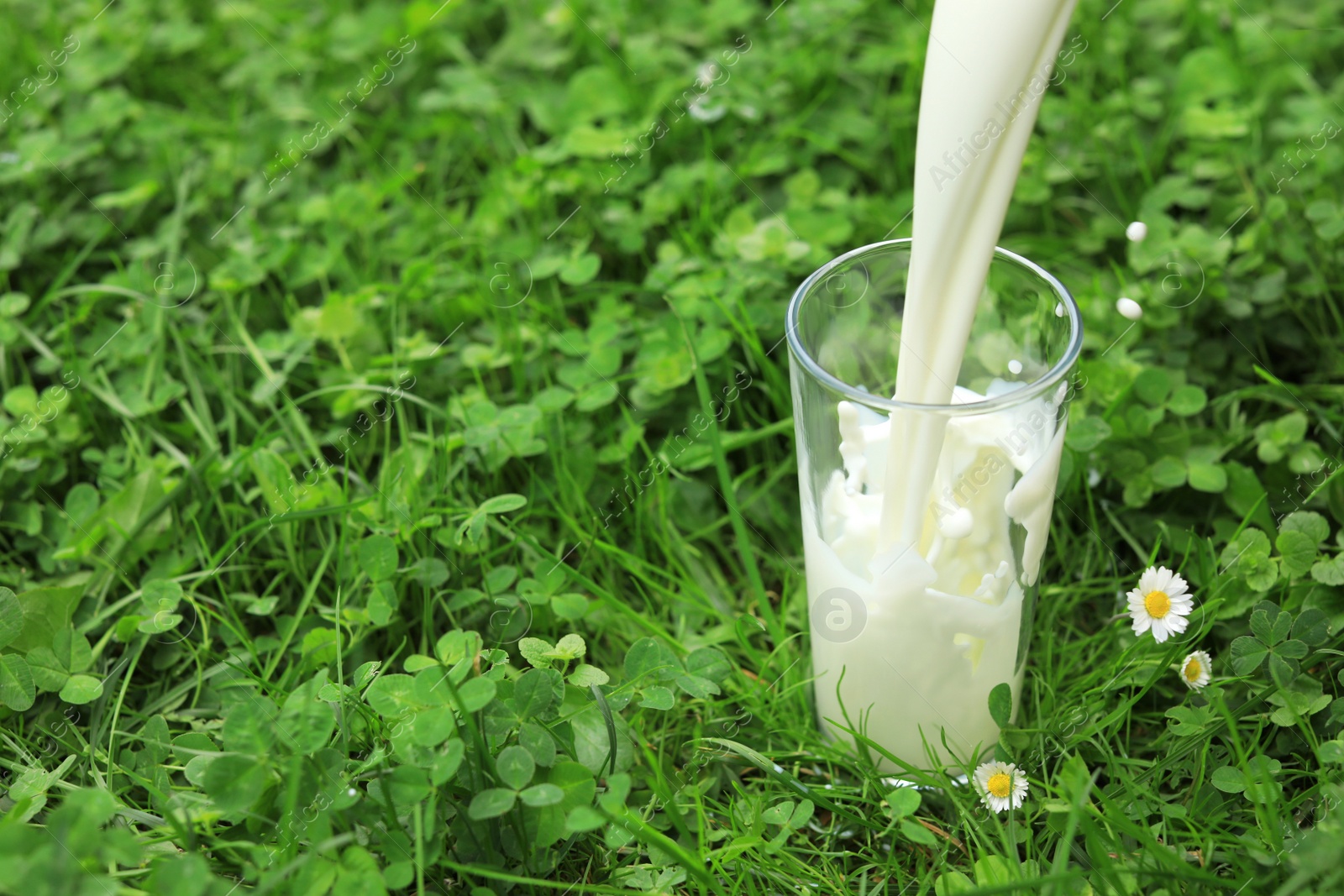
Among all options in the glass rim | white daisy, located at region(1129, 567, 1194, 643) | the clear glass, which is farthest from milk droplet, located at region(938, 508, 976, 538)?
white daisy, located at region(1129, 567, 1194, 643)

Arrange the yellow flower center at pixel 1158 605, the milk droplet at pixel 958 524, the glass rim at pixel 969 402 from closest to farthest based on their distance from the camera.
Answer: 1. the glass rim at pixel 969 402
2. the milk droplet at pixel 958 524
3. the yellow flower center at pixel 1158 605

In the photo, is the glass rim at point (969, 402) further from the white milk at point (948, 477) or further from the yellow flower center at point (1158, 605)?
the yellow flower center at point (1158, 605)

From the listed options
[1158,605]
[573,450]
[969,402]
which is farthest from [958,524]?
[573,450]

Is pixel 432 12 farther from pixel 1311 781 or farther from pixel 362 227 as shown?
pixel 1311 781

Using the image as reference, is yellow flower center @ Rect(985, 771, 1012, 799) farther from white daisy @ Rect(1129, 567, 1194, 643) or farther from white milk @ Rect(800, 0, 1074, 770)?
white daisy @ Rect(1129, 567, 1194, 643)

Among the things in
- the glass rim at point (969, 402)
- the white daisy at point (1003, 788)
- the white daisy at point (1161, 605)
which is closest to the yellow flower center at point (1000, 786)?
the white daisy at point (1003, 788)

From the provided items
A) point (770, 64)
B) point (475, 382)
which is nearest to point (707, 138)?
point (770, 64)
